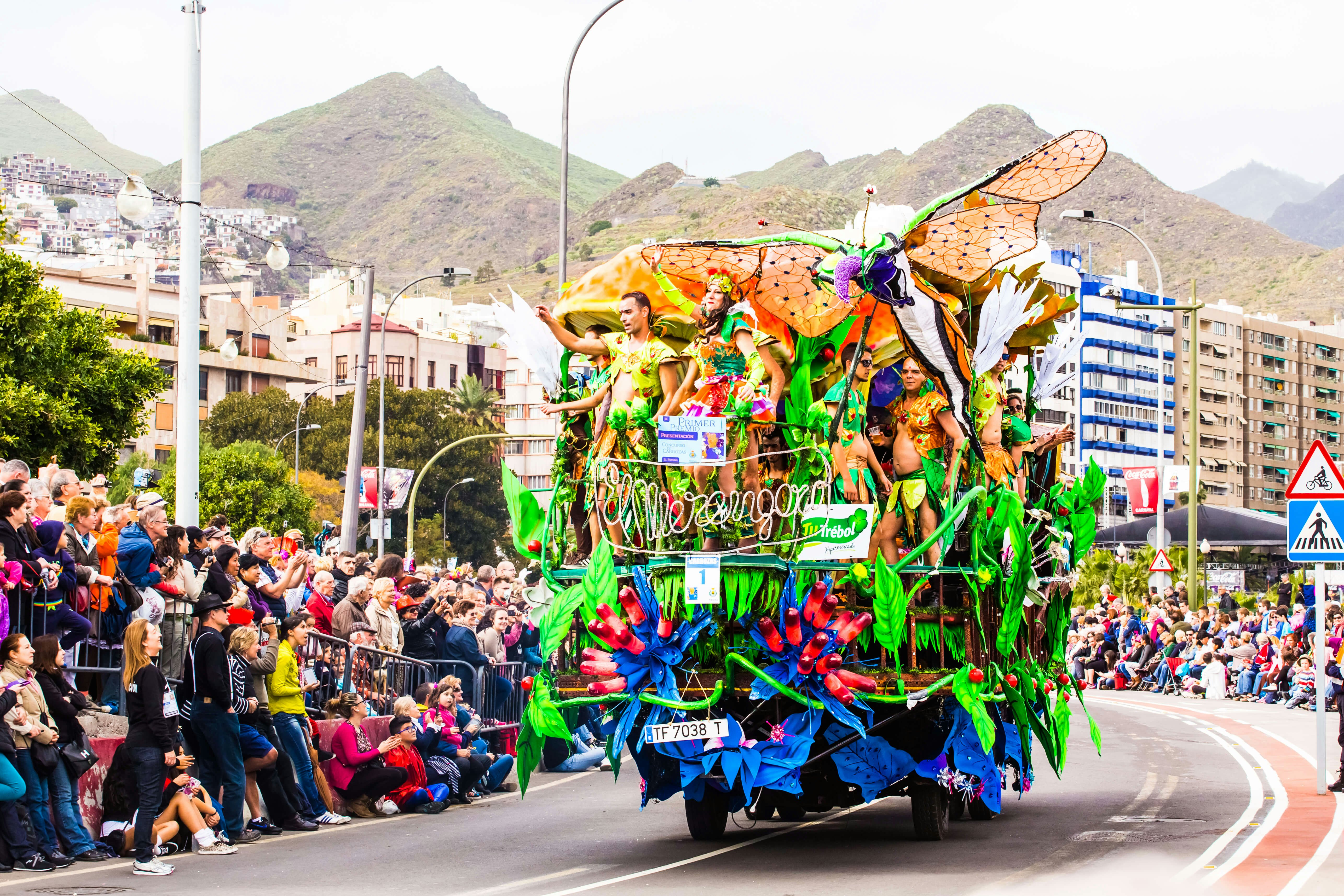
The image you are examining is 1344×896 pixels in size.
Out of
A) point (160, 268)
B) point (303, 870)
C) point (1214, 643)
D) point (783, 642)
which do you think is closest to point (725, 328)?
point (783, 642)

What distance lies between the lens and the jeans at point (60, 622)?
13195mm

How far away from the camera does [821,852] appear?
1316cm

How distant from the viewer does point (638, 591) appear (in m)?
12.0

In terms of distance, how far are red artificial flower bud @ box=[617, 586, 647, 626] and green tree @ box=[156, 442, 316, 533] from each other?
62.8 m

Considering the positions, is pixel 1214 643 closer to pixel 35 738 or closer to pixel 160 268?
pixel 35 738

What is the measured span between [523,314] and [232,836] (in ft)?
15.2

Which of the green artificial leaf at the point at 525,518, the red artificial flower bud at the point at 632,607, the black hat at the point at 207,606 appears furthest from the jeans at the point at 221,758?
the red artificial flower bud at the point at 632,607

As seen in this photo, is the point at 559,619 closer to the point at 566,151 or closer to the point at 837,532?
the point at 837,532

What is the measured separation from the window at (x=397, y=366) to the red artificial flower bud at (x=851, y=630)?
127402 millimetres

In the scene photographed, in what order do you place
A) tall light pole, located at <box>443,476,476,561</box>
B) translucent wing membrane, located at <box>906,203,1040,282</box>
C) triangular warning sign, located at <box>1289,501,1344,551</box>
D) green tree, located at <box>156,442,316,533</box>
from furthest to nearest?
tall light pole, located at <box>443,476,476,561</box> < green tree, located at <box>156,442,316,533</box> < triangular warning sign, located at <box>1289,501,1344,551</box> < translucent wing membrane, located at <box>906,203,1040,282</box>

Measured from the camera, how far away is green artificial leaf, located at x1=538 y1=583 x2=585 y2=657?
483 inches

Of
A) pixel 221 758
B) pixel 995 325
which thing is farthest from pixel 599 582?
pixel 221 758

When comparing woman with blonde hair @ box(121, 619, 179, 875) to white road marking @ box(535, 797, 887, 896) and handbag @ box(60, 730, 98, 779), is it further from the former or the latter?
white road marking @ box(535, 797, 887, 896)

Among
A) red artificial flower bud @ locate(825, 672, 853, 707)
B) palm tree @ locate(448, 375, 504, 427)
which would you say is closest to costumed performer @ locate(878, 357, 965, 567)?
red artificial flower bud @ locate(825, 672, 853, 707)
